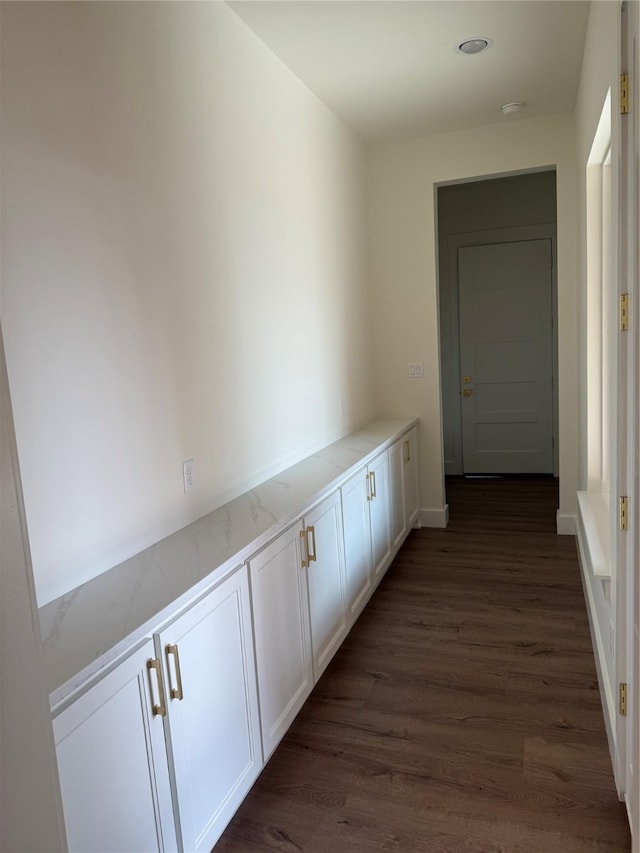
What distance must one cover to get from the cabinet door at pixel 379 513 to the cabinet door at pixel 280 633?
1.16 meters

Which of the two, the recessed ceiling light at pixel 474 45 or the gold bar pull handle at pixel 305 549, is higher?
the recessed ceiling light at pixel 474 45

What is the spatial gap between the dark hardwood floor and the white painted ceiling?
3000mm

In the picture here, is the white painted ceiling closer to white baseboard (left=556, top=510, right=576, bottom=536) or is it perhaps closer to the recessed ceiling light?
the recessed ceiling light

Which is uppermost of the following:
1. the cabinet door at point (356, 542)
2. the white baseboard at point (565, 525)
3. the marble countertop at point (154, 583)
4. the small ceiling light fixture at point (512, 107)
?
the small ceiling light fixture at point (512, 107)

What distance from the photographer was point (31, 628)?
0.86m

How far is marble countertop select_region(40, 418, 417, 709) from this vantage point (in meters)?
1.37

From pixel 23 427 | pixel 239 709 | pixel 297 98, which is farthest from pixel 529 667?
pixel 297 98

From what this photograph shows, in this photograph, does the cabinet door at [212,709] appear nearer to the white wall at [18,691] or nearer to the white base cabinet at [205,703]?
the white base cabinet at [205,703]

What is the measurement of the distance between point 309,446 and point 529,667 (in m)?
1.62

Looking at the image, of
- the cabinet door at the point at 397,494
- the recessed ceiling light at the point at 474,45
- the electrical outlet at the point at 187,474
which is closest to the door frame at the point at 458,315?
the cabinet door at the point at 397,494

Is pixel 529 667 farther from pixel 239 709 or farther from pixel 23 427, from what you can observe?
pixel 23 427

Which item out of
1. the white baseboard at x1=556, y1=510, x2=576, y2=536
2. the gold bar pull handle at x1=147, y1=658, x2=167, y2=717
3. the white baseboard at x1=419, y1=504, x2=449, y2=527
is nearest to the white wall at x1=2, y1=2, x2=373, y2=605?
the gold bar pull handle at x1=147, y1=658, x2=167, y2=717

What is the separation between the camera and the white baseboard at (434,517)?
495 cm

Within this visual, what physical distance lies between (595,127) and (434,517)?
122 inches
